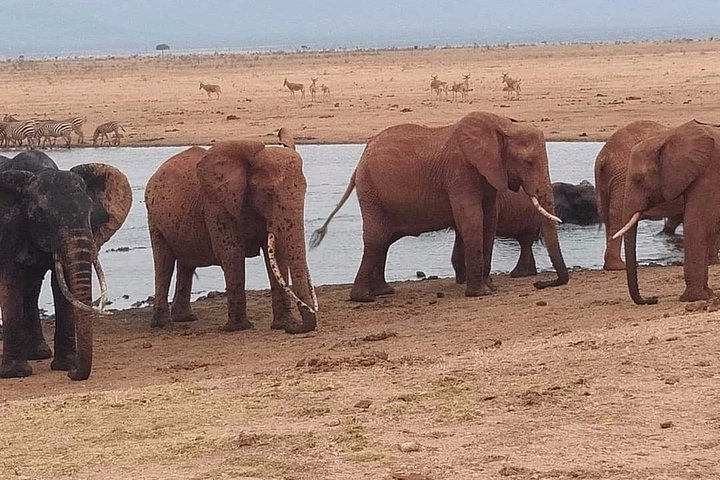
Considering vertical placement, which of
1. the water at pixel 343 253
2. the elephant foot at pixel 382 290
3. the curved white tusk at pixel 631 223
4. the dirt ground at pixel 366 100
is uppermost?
the curved white tusk at pixel 631 223

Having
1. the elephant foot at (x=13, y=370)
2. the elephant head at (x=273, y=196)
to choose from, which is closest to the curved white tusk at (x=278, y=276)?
the elephant head at (x=273, y=196)

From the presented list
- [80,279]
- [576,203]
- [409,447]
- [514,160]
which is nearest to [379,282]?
[514,160]

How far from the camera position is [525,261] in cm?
1409

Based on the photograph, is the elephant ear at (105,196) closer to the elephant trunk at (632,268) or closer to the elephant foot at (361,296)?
the elephant foot at (361,296)

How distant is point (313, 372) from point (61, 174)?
2461mm

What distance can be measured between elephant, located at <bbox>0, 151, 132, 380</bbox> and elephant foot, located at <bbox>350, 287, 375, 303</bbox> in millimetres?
3266

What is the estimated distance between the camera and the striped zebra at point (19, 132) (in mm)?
30938

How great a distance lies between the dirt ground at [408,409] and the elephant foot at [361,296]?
8.23 feet

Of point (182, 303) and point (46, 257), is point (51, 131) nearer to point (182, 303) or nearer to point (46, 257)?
point (182, 303)

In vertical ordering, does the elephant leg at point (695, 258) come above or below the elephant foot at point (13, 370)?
above

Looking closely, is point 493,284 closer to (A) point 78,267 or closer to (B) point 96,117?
(A) point 78,267

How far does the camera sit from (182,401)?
7676 mm

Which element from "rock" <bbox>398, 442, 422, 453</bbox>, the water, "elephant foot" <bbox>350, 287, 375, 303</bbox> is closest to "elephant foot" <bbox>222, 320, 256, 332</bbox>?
"elephant foot" <bbox>350, 287, 375, 303</bbox>

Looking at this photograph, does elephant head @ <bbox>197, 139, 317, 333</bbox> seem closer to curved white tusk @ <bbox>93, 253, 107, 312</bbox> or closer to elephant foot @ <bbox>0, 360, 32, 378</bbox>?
curved white tusk @ <bbox>93, 253, 107, 312</bbox>
